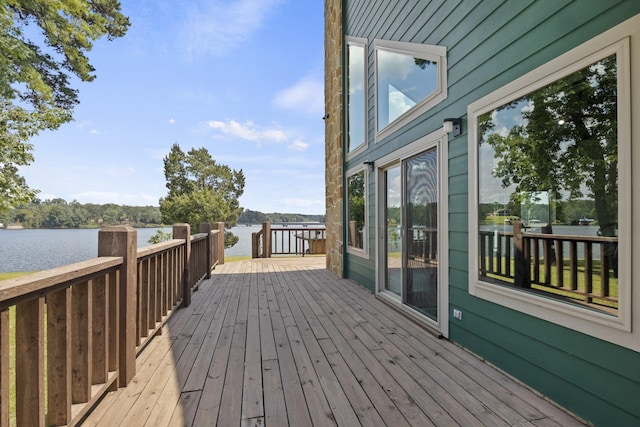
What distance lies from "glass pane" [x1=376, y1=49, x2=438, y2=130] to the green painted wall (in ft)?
0.80

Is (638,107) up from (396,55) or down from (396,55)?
down

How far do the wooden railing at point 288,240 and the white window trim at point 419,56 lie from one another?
5.42m

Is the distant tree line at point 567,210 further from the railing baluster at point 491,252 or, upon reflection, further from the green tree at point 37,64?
the green tree at point 37,64

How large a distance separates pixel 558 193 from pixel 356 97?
427cm

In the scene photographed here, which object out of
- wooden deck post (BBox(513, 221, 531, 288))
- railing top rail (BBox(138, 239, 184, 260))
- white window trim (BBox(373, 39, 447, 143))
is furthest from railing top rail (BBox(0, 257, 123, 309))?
white window trim (BBox(373, 39, 447, 143))

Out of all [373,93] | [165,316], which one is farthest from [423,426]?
[373,93]

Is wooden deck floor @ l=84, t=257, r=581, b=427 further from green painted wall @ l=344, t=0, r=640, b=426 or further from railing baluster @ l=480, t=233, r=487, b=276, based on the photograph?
railing baluster @ l=480, t=233, r=487, b=276

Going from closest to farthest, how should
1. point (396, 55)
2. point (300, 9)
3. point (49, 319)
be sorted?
point (49, 319), point (396, 55), point (300, 9)

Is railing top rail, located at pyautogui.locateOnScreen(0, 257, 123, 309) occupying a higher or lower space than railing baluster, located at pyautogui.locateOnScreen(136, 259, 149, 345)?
higher

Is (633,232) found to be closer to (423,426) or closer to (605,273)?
(605,273)

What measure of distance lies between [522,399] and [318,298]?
286 cm

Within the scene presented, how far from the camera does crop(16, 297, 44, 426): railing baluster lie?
1264 millimetres

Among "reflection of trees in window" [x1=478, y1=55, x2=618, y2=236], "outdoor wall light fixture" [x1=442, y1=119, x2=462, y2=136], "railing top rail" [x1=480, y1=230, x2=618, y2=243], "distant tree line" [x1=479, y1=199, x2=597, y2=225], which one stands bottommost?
"railing top rail" [x1=480, y1=230, x2=618, y2=243]

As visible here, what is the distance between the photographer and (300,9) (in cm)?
958
